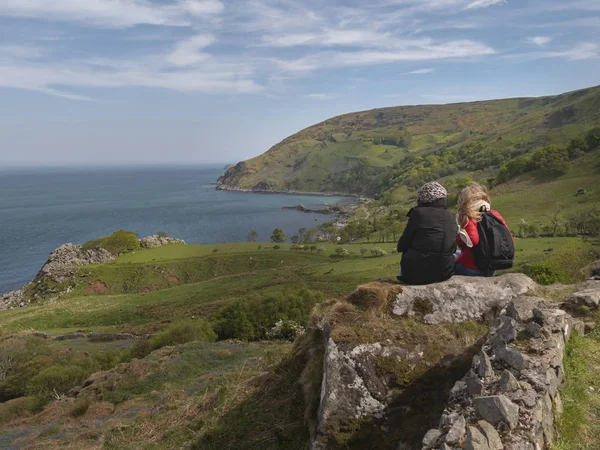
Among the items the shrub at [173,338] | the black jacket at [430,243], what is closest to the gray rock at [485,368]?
the black jacket at [430,243]

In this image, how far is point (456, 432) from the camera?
4957 millimetres

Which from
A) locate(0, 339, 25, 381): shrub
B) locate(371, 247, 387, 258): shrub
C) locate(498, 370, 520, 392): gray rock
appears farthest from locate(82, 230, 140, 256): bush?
locate(498, 370, 520, 392): gray rock

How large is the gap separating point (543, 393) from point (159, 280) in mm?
105094

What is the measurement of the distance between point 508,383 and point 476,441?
1.33m

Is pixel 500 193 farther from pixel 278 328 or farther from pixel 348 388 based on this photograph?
pixel 348 388

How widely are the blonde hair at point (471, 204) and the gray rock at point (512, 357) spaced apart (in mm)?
3904

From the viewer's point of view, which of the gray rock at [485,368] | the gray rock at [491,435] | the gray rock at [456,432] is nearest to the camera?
the gray rock at [491,435]

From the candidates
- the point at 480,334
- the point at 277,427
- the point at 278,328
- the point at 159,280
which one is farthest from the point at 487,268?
the point at 159,280

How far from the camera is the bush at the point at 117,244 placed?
394 ft

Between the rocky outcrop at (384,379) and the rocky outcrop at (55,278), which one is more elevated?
the rocky outcrop at (384,379)

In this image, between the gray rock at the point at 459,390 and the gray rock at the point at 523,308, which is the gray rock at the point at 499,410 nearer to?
the gray rock at the point at 459,390

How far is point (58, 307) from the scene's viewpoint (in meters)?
77.2

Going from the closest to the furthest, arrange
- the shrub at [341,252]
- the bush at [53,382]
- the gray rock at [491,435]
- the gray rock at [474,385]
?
the gray rock at [491,435] < the gray rock at [474,385] < the bush at [53,382] < the shrub at [341,252]

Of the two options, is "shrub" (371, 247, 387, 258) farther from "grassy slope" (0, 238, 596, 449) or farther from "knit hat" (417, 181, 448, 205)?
"knit hat" (417, 181, 448, 205)
